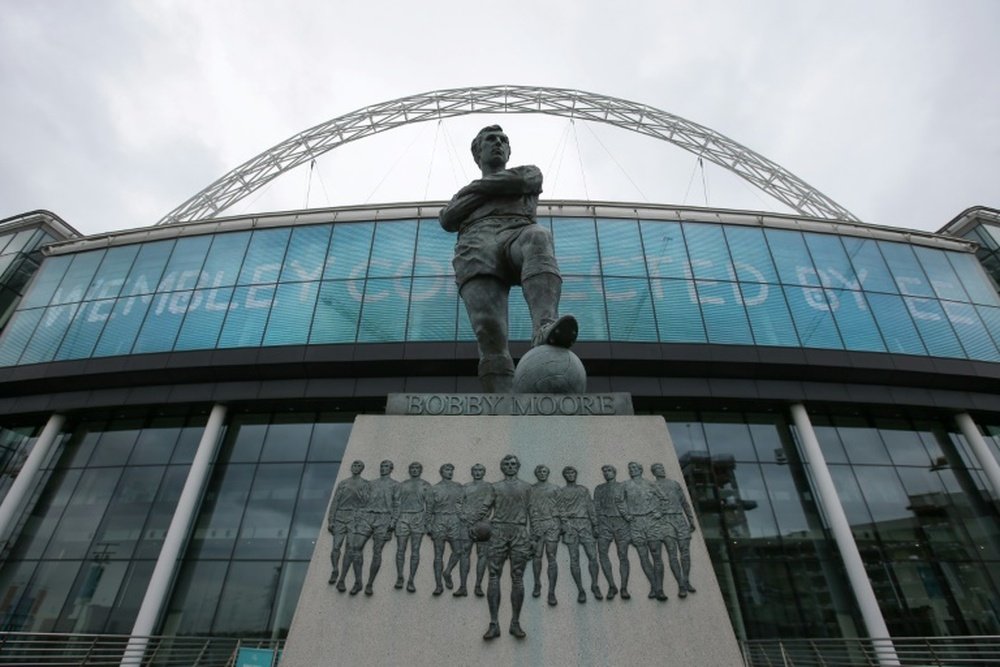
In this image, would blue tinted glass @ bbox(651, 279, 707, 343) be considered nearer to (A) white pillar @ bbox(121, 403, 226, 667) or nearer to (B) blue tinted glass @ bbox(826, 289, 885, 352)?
(B) blue tinted glass @ bbox(826, 289, 885, 352)

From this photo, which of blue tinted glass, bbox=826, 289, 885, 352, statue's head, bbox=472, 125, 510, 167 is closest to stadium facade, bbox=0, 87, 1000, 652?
blue tinted glass, bbox=826, 289, 885, 352

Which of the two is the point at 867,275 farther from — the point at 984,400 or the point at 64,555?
the point at 64,555

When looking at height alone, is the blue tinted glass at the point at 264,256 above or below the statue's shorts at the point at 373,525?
above

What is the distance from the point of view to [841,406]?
63.6 ft

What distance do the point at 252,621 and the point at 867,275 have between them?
2609 cm

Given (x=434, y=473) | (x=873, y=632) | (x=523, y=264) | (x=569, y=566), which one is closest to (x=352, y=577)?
(x=434, y=473)

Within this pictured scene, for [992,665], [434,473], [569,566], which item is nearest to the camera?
[569,566]

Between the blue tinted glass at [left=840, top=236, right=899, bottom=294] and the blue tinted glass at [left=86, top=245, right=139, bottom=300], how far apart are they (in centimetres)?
3108

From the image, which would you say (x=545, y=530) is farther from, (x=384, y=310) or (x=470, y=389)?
(x=384, y=310)

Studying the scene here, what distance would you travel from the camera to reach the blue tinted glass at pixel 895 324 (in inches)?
766

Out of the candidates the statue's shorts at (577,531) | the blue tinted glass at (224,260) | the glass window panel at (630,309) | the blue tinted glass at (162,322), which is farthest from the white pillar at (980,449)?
the blue tinted glass at (162,322)

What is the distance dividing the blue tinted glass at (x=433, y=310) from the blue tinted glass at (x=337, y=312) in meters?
2.15

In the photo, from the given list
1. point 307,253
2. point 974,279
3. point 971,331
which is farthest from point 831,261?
point 307,253

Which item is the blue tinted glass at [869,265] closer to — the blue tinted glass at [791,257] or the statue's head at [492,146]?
the blue tinted glass at [791,257]
